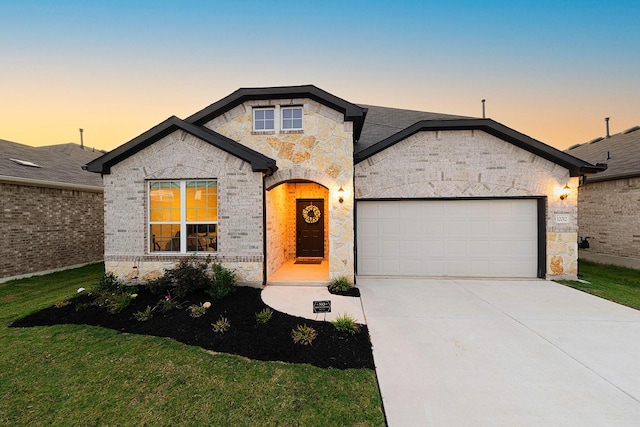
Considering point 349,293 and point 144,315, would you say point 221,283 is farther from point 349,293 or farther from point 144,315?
point 349,293

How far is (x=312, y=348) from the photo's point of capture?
3725 mm

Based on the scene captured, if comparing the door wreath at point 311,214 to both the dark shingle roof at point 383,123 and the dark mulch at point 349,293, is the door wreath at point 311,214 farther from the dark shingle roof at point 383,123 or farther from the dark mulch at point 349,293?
the dark mulch at point 349,293

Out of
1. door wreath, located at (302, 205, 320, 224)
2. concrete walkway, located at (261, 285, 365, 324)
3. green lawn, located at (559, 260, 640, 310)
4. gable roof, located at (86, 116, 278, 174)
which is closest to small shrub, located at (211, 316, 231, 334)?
concrete walkway, located at (261, 285, 365, 324)

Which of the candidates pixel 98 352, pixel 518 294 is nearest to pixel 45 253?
pixel 98 352

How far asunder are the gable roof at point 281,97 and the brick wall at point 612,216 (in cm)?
1006

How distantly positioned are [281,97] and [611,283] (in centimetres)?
1062

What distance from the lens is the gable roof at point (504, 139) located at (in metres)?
7.06

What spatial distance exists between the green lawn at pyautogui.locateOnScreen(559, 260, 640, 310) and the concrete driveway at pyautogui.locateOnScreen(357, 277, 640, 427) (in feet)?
2.00

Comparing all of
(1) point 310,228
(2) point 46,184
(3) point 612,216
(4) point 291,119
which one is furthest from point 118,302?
A: (3) point 612,216

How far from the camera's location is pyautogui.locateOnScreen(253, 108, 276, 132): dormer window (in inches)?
284

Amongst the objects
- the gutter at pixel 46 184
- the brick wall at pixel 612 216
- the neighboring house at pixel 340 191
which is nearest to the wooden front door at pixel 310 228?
the neighboring house at pixel 340 191

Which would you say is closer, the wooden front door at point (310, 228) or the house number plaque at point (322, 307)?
the house number plaque at point (322, 307)

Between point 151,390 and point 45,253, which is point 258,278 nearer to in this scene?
point 151,390

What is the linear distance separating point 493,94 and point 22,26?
22521 millimetres
